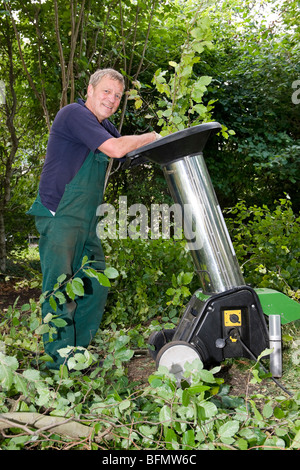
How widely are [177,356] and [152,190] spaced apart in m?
4.87

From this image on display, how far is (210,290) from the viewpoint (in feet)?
6.42

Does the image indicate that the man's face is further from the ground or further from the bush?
the bush

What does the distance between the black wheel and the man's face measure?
1432 millimetres

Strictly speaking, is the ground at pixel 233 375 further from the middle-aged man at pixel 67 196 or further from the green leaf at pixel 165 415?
the green leaf at pixel 165 415

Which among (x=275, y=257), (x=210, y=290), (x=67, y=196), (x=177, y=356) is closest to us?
(x=177, y=356)

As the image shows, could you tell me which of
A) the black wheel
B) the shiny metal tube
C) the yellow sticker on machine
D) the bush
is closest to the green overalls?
the shiny metal tube

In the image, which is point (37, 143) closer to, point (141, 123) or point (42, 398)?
point (141, 123)

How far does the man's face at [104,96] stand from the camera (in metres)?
2.45

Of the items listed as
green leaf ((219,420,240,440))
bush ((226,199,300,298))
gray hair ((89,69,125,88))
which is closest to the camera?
green leaf ((219,420,240,440))

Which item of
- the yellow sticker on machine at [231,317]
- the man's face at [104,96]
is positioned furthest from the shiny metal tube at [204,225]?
the man's face at [104,96]

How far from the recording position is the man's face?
245 centimetres

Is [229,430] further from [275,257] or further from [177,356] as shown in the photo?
[275,257]

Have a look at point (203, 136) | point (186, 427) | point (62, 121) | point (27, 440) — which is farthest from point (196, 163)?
point (27, 440)

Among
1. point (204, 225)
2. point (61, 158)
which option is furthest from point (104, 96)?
point (204, 225)
